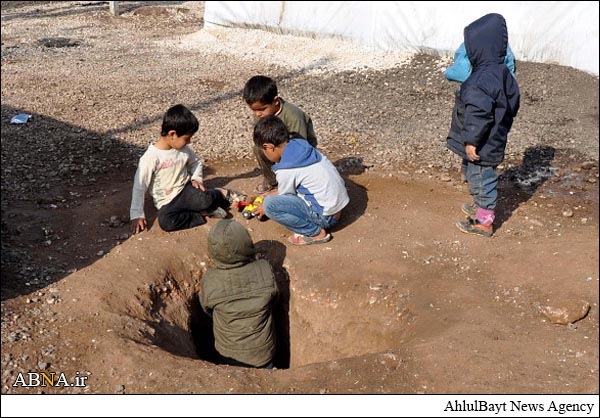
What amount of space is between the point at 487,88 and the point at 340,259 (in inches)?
66.1

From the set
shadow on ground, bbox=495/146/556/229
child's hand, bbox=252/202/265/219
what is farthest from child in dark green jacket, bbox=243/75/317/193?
shadow on ground, bbox=495/146/556/229

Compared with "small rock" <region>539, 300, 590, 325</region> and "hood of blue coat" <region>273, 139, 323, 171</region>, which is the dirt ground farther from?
"hood of blue coat" <region>273, 139, 323, 171</region>

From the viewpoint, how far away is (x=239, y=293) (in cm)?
459

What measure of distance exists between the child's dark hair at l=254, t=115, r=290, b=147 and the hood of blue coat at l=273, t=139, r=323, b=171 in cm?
8

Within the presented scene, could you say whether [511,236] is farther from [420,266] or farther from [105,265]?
[105,265]

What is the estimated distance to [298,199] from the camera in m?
5.15

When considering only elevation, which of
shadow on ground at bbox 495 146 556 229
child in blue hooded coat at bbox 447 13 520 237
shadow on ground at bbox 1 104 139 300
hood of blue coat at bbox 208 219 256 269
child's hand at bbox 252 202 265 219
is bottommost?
shadow on ground at bbox 1 104 139 300

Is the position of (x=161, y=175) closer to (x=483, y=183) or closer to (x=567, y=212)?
(x=483, y=183)

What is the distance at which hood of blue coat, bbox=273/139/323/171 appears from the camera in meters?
4.96

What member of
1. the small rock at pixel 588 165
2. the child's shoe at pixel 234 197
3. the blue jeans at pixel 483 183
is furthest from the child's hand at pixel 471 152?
the small rock at pixel 588 165

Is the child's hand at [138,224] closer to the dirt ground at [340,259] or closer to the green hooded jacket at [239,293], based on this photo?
the dirt ground at [340,259]

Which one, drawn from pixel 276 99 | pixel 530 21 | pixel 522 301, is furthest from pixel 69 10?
pixel 522 301

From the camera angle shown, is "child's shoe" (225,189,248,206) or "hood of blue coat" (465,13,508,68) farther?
"child's shoe" (225,189,248,206)

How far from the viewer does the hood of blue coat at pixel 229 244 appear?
4.41m
